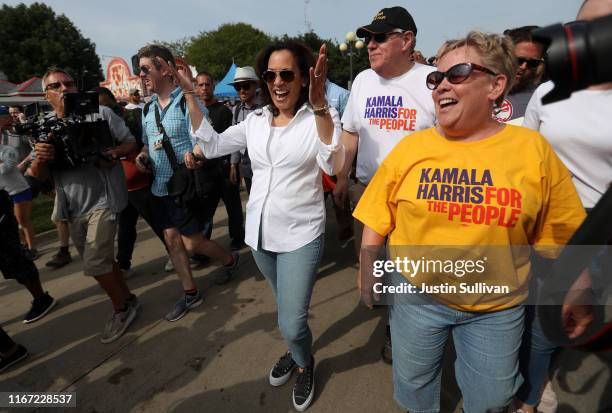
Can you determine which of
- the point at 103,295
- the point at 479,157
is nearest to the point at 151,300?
the point at 103,295

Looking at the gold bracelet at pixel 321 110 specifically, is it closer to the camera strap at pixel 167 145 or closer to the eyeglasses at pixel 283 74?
the eyeglasses at pixel 283 74

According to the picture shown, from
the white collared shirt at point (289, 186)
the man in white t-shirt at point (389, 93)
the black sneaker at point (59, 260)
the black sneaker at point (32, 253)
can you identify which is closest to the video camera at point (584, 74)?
the white collared shirt at point (289, 186)

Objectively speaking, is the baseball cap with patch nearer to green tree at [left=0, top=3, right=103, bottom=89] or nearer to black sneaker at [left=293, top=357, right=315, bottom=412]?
black sneaker at [left=293, top=357, right=315, bottom=412]

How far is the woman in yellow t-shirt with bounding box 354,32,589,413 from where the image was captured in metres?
1.18

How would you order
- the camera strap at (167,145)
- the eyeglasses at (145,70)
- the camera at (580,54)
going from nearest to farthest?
1. the camera at (580,54)
2. the eyeglasses at (145,70)
3. the camera strap at (167,145)

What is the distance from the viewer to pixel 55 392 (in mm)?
2264

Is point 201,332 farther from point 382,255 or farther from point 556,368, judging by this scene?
point 556,368

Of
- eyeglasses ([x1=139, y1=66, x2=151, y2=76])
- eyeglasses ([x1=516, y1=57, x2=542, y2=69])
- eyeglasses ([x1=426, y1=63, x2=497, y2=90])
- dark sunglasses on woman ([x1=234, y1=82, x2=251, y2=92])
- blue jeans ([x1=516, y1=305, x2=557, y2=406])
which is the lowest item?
blue jeans ([x1=516, y1=305, x2=557, y2=406])

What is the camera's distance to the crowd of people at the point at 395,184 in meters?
1.23

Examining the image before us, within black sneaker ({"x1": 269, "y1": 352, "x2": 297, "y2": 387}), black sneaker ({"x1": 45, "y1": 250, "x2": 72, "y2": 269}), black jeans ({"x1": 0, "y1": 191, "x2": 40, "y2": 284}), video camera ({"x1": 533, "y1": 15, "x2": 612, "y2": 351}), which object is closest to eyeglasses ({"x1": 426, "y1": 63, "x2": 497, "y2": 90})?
video camera ({"x1": 533, "y1": 15, "x2": 612, "y2": 351})

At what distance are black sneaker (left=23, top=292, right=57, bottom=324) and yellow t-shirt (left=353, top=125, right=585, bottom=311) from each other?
3488 mm

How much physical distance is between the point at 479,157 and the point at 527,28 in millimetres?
1622

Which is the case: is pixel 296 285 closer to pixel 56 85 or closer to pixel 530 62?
pixel 530 62

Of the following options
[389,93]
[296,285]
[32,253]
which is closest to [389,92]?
[389,93]
